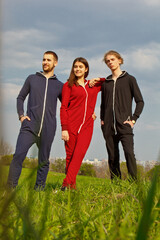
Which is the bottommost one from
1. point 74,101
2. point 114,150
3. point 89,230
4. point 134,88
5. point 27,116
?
point 89,230

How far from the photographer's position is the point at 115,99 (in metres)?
4.99

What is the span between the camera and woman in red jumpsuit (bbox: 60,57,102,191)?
15.8 ft

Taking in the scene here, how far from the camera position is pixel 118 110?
496 centimetres

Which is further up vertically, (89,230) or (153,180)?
(153,180)

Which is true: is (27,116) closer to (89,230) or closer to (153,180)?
(89,230)

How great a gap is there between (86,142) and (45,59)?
1.71m

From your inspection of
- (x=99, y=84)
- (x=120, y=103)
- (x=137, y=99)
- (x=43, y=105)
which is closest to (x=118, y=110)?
(x=120, y=103)

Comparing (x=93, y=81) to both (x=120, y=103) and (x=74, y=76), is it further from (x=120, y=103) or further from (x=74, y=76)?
(x=120, y=103)

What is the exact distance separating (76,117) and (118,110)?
0.74 m

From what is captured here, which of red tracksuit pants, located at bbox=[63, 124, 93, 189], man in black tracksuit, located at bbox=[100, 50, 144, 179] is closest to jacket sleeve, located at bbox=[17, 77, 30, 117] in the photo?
red tracksuit pants, located at bbox=[63, 124, 93, 189]

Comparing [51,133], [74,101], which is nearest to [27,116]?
[51,133]

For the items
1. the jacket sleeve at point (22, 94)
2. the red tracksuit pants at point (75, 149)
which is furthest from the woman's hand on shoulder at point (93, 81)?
the jacket sleeve at point (22, 94)

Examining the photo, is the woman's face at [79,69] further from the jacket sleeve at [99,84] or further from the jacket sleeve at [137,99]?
the jacket sleeve at [137,99]

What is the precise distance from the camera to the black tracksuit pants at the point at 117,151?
4871 mm
